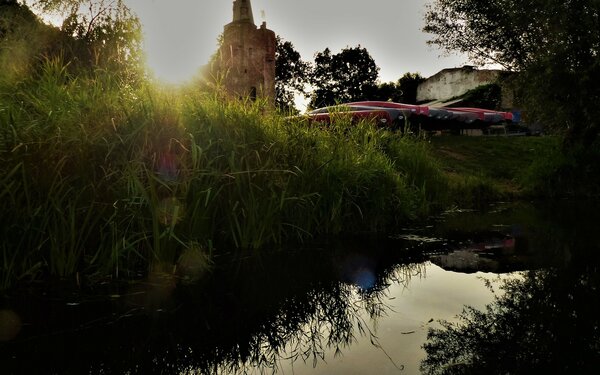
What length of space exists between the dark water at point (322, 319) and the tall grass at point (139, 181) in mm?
334

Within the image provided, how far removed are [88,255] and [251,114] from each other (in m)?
2.35

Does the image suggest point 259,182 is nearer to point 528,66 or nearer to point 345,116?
point 345,116

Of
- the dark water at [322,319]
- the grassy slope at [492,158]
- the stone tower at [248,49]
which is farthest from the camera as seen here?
the stone tower at [248,49]

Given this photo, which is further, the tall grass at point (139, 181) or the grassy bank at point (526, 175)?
the grassy bank at point (526, 175)

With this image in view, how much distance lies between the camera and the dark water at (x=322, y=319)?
1998mm

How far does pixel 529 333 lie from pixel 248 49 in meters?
17.1

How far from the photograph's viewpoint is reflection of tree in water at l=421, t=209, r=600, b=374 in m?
1.88

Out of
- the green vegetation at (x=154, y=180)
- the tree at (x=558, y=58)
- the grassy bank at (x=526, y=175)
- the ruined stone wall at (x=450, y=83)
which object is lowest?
the grassy bank at (x=526, y=175)

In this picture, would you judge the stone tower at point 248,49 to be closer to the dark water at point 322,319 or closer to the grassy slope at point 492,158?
the grassy slope at point 492,158

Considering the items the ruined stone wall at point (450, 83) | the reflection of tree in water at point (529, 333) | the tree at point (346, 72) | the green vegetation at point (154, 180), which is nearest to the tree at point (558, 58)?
the green vegetation at point (154, 180)

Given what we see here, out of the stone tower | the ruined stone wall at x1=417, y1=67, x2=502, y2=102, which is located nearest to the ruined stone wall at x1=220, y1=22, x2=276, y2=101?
the stone tower

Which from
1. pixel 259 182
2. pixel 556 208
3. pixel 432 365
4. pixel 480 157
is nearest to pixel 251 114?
pixel 259 182

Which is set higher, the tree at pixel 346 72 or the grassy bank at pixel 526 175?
the tree at pixel 346 72

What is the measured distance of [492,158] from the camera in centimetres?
1522
